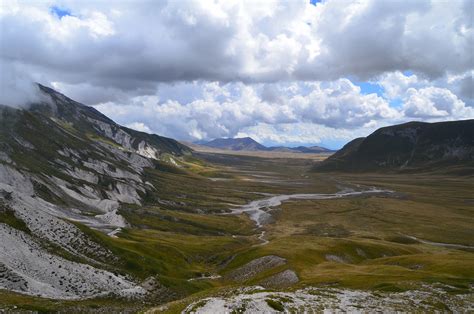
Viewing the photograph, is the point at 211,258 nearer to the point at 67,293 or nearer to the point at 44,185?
the point at 67,293

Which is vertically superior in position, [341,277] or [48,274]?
[48,274]

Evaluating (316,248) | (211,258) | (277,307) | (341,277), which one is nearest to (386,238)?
(316,248)

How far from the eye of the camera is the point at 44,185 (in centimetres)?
15812

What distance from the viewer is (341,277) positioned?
2813 inches

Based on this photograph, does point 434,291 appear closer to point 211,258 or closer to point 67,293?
point 67,293

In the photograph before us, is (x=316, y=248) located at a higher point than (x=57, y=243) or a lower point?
lower

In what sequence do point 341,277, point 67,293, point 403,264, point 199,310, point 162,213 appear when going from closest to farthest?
point 199,310, point 67,293, point 341,277, point 403,264, point 162,213

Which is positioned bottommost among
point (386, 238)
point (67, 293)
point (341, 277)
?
point (386, 238)

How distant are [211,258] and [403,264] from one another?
48.2 m

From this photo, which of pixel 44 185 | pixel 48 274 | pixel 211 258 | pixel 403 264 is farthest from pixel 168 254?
pixel 44 185

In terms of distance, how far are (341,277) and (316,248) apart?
126 ft

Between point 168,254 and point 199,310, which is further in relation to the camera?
point 168,254

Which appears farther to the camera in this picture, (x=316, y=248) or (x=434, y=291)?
(x=316, y=248)

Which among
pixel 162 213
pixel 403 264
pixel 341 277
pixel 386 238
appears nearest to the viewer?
pixel 341 277
